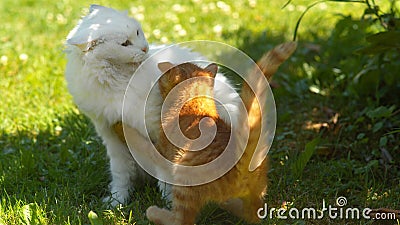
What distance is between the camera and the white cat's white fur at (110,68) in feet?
7.50

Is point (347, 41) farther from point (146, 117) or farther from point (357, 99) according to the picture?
point (146, 117)

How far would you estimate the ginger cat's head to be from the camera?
2.26 meters

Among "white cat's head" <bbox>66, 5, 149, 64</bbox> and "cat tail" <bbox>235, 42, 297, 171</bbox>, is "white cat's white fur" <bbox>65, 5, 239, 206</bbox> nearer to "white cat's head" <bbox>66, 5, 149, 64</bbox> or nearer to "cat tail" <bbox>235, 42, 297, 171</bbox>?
"white cat's head" <bbox>66, 5, 149, 64</bbox>

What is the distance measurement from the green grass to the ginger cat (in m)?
0.20

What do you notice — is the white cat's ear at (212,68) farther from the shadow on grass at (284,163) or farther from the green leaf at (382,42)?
the green leaf at (382,42)

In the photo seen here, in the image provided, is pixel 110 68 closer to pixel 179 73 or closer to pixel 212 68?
pixel 179 73

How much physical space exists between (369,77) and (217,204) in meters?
1.36

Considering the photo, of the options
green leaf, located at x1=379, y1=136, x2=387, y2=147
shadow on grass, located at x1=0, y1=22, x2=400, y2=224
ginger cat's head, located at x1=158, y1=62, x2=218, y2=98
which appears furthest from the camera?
green leaf, located at x1=379, y1=136, x2=387, y2=147

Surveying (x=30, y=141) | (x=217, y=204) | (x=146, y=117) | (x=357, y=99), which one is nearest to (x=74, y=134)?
(x=30, y=141)

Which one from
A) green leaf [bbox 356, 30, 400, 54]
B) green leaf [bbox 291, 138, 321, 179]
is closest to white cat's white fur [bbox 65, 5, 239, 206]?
green leaf [bbox 291, 138, 321, 179]

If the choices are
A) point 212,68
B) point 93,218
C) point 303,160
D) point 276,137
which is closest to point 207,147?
point 212,68

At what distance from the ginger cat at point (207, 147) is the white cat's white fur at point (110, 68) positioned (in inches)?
4.3

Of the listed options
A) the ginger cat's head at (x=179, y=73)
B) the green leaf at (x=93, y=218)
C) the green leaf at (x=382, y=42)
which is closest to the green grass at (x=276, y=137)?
the green leaf at (x=93, y=218)

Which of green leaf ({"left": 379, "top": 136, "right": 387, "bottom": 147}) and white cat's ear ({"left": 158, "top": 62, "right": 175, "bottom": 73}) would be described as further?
green leaf ({"left": 379, "top": 136, "right": 387, "bottom": 147})
